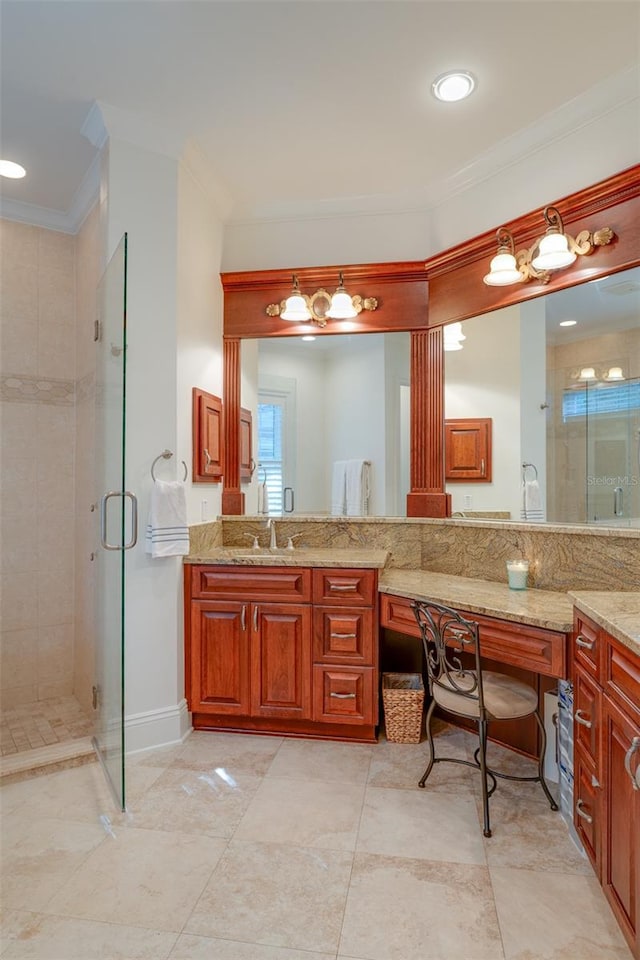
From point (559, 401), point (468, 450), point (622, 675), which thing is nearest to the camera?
point (622, 675)

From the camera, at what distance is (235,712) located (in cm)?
275

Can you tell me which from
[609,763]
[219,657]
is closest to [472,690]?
[609,763]

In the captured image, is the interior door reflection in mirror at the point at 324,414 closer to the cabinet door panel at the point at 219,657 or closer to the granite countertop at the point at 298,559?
the granite countertop at the point at 298,559

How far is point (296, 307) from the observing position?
319 cm

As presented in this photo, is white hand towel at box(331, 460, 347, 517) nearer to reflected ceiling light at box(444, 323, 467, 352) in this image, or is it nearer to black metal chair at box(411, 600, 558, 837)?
reflected ceiling light at box(444, 323, 467, 352)

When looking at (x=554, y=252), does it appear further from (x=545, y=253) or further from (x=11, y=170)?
(x=11, y=170)

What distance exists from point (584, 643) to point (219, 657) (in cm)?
173

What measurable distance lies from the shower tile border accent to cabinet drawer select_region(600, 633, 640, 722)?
3.06 meters

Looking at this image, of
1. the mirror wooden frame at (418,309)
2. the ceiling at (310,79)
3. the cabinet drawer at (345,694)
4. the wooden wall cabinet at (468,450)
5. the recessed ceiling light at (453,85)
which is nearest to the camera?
the ceiling at (310,79)

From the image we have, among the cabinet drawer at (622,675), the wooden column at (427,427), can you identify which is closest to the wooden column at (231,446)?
the wooden column at (427,427)

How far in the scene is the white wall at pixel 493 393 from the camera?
9.02 feet

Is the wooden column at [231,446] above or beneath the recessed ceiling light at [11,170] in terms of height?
beneath

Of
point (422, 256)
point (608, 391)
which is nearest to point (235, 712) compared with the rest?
point (608, 391)

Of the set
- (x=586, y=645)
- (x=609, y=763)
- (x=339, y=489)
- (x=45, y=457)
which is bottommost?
(x=609, y=763)
